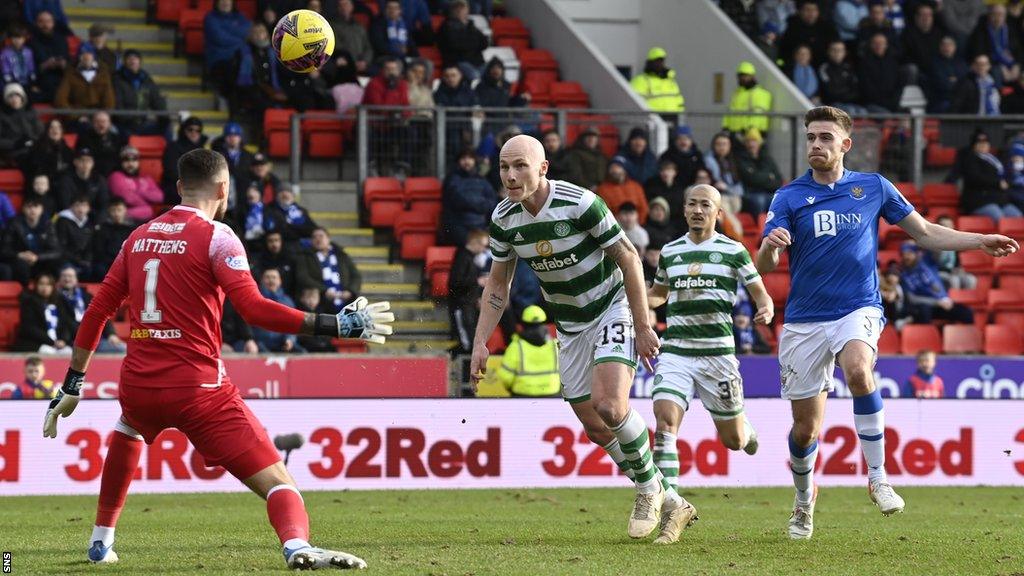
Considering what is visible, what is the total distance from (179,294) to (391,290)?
1301 cm

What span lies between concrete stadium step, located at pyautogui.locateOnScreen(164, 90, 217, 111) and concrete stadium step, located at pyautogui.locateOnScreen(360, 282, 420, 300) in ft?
15.6

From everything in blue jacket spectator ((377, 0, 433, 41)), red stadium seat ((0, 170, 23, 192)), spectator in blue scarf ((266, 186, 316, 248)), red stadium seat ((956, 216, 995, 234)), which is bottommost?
red stadium seat ((956, 216, 995, 234))

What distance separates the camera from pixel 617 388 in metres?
9.91

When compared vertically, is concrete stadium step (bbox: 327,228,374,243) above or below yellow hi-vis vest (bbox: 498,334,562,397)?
above

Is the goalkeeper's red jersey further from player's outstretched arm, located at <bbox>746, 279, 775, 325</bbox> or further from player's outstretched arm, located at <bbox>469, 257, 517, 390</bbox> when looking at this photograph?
player's outstretched arm, located at <bbox>746, 279, 775, 325</bbox>

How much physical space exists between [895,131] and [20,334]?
1287 cm

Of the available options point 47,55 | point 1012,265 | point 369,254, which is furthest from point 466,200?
point 1012,265

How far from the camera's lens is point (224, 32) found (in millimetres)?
23000

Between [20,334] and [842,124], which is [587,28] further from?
[842,124]

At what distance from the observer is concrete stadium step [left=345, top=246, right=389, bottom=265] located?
2184cm

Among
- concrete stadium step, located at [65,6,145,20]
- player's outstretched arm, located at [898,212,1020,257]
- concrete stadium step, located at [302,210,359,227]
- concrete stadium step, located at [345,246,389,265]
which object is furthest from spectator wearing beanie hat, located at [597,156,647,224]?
player's outstretched arm, located at [898,212,1020,257]

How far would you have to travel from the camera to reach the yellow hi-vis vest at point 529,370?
18.4 m

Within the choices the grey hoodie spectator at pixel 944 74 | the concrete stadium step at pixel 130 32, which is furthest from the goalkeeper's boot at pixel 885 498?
the concrete stadium step at pixel 130 32

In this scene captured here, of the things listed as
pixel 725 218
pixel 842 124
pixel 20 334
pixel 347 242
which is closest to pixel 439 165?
pixel 347 242
